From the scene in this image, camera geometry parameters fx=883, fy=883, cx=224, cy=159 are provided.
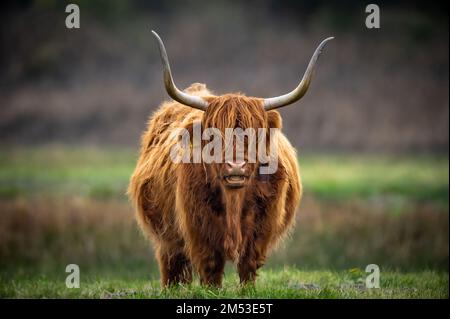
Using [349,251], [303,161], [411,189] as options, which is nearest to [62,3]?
[303,161]

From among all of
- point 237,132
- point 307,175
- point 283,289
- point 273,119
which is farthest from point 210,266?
point 307,175

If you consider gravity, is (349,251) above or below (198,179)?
below

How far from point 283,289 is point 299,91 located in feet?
5.64

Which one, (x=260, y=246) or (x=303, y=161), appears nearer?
(x=260, y=246)

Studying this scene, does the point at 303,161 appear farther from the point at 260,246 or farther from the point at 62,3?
the point at 260,246

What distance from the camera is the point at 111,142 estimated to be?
3109 cm

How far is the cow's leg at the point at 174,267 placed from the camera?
8.49 meters

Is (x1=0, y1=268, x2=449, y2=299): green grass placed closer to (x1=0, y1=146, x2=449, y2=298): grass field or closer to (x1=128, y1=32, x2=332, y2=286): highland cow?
(x1=128, y1=32, x2=332, y2=286): highland cow

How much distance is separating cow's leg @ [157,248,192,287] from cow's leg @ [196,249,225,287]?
2.85ft

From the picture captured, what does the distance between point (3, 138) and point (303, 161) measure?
11.0 m

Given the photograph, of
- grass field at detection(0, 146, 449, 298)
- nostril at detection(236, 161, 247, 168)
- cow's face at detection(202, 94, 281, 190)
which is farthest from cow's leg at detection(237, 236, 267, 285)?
grass field at detection(0, 146, 449, 298)

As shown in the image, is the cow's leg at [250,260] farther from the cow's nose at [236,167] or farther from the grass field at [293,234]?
the grass field at [293,234]

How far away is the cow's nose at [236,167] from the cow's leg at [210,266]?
35.4 inches

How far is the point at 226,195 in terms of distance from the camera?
7.34 metres
